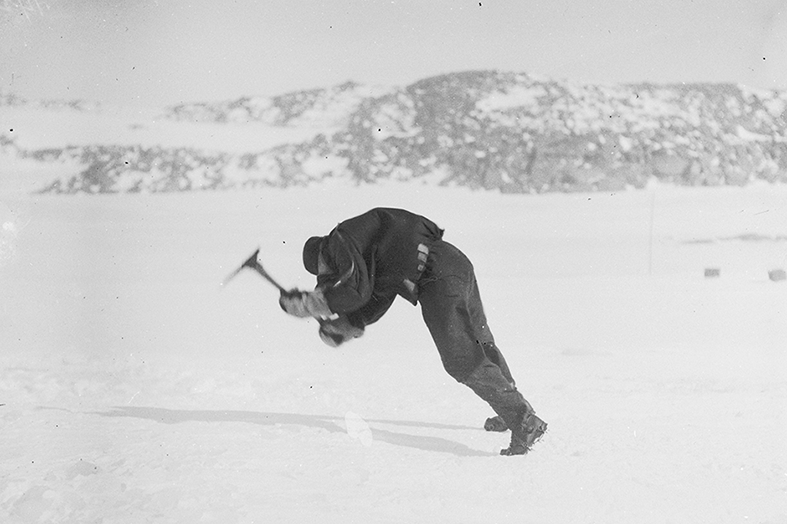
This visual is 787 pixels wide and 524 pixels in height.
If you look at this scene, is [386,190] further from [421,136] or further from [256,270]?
[256,270]

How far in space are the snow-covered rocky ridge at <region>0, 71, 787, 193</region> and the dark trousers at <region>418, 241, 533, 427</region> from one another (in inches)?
25.1

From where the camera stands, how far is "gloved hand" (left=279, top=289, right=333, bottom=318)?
4.39 ft

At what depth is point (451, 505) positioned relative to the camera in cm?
122

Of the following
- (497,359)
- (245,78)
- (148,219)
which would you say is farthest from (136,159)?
(497,359)

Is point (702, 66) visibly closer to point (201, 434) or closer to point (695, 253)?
point (695, 253)

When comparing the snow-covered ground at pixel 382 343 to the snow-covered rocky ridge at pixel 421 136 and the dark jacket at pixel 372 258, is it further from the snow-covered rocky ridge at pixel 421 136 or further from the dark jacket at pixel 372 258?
the dark jacket at pixel 372 258

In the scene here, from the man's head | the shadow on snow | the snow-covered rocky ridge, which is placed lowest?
the shadow on snow

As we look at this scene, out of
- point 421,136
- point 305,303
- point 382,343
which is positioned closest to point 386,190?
point 421,136

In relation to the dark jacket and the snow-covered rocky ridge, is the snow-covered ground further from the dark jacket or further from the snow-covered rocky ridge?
the dark jacket

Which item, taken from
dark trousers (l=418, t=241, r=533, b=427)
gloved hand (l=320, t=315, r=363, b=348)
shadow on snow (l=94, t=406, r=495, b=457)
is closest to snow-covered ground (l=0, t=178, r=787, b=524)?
shadow on snow (l=94, t=406, r=495, b=457)

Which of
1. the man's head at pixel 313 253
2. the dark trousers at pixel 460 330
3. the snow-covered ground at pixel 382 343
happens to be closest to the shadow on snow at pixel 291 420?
the snow-covered ground at pixel 382 343

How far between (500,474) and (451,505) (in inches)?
5.1

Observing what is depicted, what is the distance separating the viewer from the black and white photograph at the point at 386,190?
74.5 inches

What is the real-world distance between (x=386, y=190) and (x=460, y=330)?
698 millimetres
